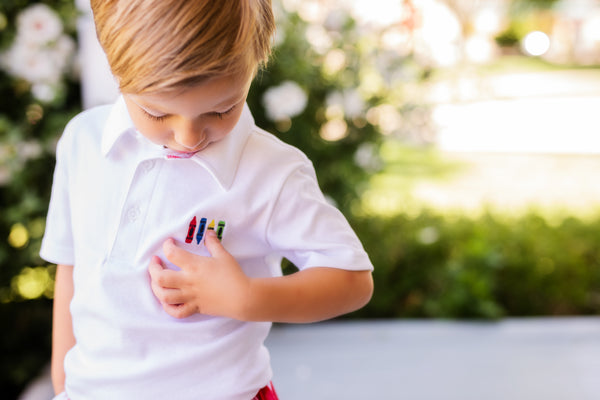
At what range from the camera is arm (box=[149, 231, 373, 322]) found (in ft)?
2.86

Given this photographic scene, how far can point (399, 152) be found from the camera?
13.1 ft

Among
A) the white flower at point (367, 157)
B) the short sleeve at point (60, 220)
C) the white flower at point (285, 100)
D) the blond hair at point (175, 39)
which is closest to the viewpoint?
the blond hair at point (175, 39)

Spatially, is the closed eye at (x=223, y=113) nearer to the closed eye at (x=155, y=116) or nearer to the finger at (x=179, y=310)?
the closed eye at (x=155, y=116)

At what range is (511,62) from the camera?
5.15 meters

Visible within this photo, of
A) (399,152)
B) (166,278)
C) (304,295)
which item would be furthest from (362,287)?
(399,152)

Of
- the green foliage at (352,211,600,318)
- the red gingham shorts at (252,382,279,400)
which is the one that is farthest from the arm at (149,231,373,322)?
the green foliage at (352,211,600,318)

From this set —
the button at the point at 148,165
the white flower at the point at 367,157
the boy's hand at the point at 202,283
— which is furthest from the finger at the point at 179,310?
the white flower at the point at 367,157

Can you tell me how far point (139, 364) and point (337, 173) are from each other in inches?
72.9

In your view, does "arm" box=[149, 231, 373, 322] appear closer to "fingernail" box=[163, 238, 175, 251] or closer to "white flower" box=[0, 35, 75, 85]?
"fingernail" box=[163, 238, 175, 251]

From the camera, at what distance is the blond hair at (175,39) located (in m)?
0.72

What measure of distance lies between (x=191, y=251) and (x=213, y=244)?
6 cm

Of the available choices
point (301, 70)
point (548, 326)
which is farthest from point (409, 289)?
point (301, 70)

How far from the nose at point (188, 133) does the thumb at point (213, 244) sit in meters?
0.15

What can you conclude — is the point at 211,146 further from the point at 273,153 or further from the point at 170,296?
the point at 170,296
